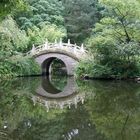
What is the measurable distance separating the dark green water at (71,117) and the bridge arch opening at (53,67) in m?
18.6

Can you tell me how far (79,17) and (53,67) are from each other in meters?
6.28

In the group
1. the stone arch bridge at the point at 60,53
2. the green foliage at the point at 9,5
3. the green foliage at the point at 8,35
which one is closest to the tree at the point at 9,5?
the green foliage at the point at 9,5

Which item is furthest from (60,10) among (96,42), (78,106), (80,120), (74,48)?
(80,120)

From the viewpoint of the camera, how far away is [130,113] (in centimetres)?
1310

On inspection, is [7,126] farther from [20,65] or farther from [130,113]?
[20,65]

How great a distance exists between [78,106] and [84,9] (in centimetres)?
3310

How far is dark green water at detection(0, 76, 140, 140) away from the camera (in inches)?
388

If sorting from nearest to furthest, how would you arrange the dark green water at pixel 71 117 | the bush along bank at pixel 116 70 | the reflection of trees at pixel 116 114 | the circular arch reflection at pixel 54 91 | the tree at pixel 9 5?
1. the tree at pixel 9 5
2. the dark green water at pixel 71 117
3. the reflection of trees at pixel 116 114
4. the circular arch reflection at pixel 54 91
5. the bush along bank at pixel 116 70

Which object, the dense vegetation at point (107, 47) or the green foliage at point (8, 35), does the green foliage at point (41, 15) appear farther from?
the green foliage at point (8, 35)

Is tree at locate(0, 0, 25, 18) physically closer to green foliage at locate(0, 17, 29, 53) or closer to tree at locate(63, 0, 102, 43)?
green foliage at locate(0, 17, 29, 53)

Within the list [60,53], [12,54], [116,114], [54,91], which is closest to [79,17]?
[60,53]

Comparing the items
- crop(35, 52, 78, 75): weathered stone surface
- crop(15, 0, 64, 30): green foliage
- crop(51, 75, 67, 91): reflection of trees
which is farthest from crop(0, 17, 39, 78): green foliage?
crop(15, 0, 64, 30): green foliage

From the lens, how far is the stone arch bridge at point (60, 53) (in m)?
33.5

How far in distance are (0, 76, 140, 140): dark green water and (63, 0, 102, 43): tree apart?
27.1 metres
